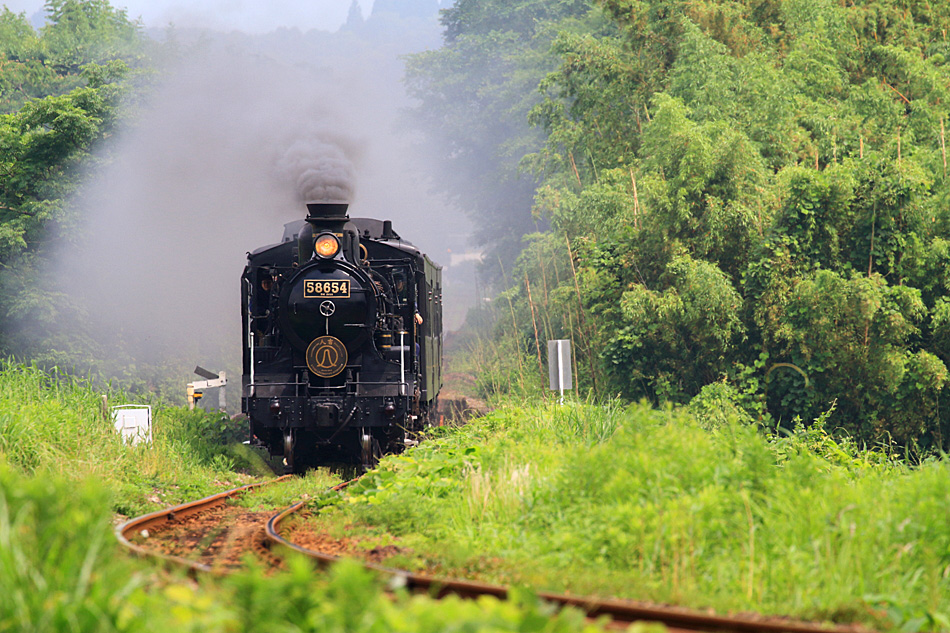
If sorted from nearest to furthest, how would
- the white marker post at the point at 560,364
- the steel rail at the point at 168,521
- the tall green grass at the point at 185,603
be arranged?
the tall green grass at the point at 185,603 → the steel rail at the point at 168,521 → the white marker post at the point at 560,364

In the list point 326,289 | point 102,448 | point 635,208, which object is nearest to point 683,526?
point 326,289

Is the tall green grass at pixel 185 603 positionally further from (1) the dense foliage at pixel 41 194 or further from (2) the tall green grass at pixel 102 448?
(1) the dense foliage at pixel 41 194

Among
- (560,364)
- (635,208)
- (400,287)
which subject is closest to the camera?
(560,364)

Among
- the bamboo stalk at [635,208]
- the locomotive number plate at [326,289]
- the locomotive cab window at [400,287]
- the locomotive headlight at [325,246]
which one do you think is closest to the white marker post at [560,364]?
the locomotive cab window at [400,287]

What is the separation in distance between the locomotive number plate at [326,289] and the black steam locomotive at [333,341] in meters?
0.01

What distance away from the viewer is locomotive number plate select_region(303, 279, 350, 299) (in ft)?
39.2

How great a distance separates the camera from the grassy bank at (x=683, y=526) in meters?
5.25

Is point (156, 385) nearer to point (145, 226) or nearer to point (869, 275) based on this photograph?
point (145, 226)

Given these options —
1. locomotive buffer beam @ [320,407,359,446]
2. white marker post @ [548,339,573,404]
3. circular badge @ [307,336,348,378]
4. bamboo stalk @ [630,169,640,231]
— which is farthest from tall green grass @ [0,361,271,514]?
bamboo stalk @ [630,169,640,231]

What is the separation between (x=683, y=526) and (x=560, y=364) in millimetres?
6822

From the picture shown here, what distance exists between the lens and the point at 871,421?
1505cm

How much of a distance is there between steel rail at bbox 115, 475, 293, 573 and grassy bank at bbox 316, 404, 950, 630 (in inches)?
61.8

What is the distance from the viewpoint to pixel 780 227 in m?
15.7

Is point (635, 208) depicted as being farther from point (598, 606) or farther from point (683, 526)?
point (598, 606)
